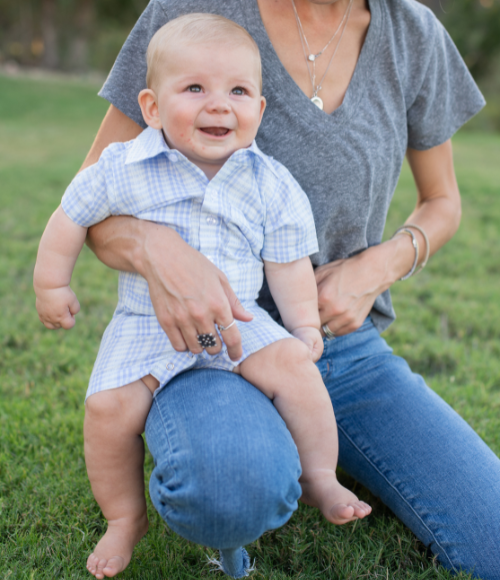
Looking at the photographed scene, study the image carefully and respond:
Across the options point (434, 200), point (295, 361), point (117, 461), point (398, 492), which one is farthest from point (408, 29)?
point (117, 461)

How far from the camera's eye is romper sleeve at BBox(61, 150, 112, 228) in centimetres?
162

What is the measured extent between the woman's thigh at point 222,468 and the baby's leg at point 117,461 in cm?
11

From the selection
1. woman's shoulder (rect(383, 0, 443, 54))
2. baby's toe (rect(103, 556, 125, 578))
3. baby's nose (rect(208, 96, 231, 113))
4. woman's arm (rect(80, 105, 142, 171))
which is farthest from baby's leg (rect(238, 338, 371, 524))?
woman's shoulder (rect(383, 0, 443, 54))

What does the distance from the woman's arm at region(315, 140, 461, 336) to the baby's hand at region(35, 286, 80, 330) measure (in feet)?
2.54

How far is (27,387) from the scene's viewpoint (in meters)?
2.64

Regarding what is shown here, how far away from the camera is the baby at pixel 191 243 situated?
60.7 inches

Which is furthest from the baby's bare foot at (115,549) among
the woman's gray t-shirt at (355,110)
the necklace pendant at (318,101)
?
the necklace pendant at (318,101)

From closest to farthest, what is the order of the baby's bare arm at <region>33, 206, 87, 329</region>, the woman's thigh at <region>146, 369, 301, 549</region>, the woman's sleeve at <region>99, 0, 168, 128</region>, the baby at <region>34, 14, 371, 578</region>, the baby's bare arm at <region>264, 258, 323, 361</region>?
the woman's thigh at <region>146, 369, 301, 549</region> < the baby at <region>34, 14, 371, 578</region> < the baby's bare arm at <region>33, 206, 87, 329</region> < the baby's bare arm at <region>264, 258, 323, 361</region> < the woman's sleeve at <region>99, 0, 168, 128</region>

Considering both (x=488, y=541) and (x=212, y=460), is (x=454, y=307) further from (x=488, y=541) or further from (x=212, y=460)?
(x=212, y=460)

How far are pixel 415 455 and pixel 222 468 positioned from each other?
0.78 metres

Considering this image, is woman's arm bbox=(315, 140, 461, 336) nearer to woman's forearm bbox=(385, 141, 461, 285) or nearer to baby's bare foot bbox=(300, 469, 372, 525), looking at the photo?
woman's forearm bbox=(385, 141, 461, 285)

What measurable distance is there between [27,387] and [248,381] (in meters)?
1.44

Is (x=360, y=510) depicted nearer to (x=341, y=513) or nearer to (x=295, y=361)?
(x=341, y=513)

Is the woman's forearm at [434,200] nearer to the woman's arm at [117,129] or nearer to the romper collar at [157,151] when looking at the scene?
the romper collar at [157,151]
